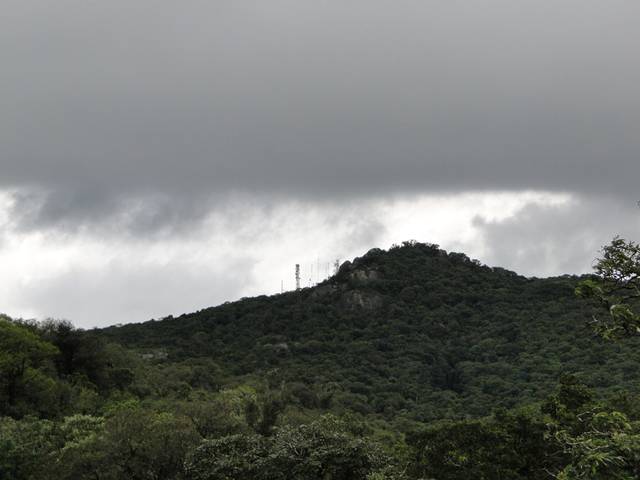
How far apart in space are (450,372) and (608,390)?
143 feet

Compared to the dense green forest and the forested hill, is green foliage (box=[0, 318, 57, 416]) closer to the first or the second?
the dense green forest

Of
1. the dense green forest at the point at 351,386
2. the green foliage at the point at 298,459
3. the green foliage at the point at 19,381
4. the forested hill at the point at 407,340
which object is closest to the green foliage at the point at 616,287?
the dense green forest at the point at 351,386

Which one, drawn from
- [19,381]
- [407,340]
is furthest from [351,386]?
[19,381]

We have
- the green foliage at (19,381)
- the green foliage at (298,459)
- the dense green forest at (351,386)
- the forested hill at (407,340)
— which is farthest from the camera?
the forested hill at (407,340)

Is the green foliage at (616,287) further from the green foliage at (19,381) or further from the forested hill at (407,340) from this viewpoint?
the forested hill at (407,340)

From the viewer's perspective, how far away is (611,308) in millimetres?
16719

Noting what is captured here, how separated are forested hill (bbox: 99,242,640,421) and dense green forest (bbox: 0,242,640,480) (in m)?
0.49

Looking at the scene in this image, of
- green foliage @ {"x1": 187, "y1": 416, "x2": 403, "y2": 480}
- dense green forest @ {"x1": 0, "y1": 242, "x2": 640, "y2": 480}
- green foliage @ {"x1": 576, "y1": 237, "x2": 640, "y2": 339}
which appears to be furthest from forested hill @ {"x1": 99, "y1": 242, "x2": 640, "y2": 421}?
green foliage @ {"x1": 576, "y1": 237, "x2": 640, "y2": 339}

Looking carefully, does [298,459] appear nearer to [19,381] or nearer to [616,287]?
[616,287]

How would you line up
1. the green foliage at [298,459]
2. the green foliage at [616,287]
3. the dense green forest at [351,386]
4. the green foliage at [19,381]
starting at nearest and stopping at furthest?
the green foliage at [616,287], the green foliage at [298,459], the dense green forest at [351,386], the green foliage at [19,381]

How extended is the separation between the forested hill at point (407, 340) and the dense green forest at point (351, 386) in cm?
49

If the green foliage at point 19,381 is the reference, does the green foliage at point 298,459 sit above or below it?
below

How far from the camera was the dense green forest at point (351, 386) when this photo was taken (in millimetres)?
36969

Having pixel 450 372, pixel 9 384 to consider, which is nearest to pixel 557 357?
pixel 450 372
